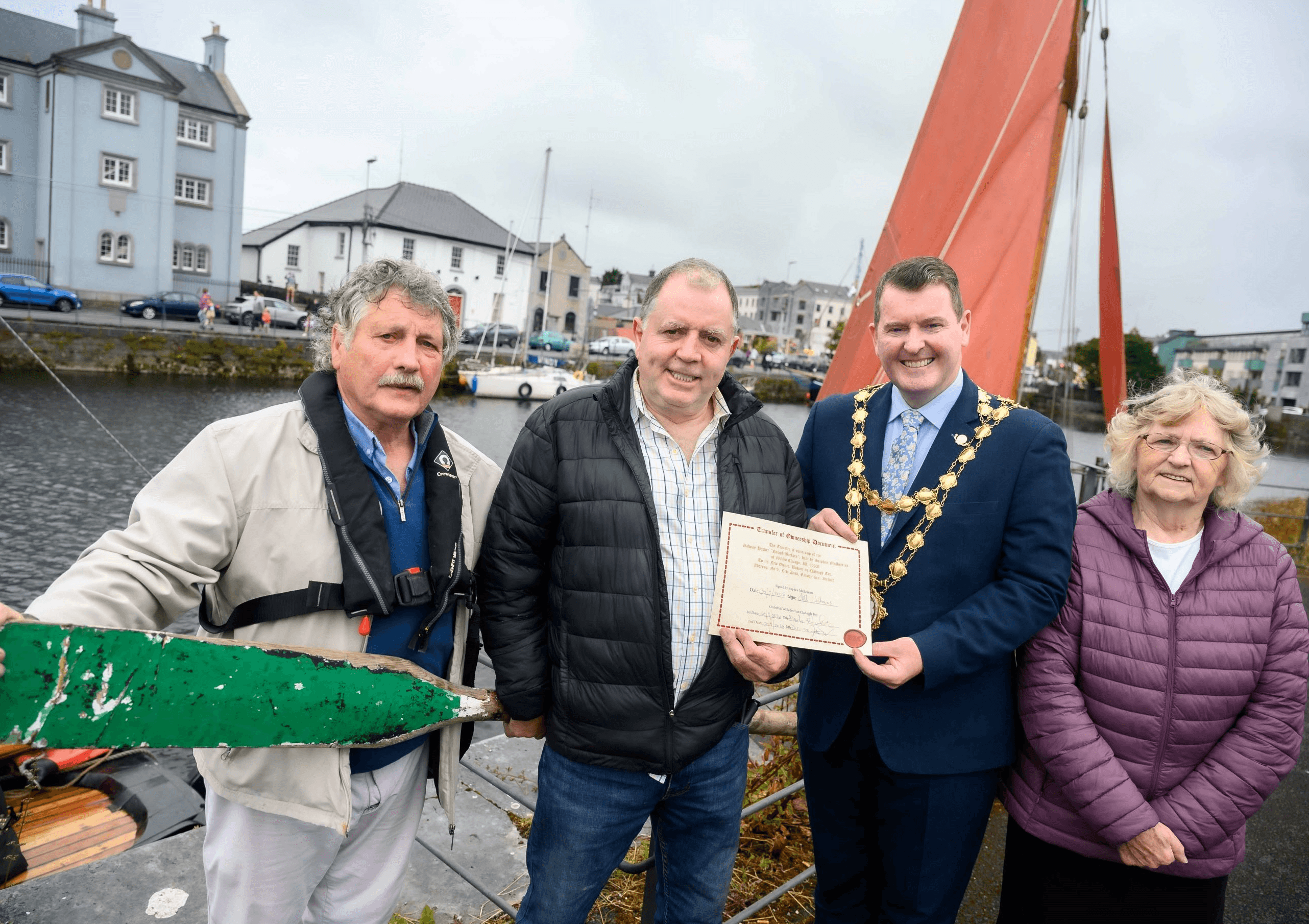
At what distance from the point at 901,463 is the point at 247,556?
171cm

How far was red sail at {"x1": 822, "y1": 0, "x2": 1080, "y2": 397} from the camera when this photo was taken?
5.96 m

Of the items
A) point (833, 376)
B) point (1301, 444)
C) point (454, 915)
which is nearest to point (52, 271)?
point (833, 376)

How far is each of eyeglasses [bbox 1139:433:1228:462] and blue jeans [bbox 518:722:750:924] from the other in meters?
1.36

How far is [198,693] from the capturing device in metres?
1.53

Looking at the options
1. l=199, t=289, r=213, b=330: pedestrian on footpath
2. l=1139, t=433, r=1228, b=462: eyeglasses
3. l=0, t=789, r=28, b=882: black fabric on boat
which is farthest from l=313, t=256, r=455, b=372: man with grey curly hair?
l=199, t=289, r=213, b=330: pedestrian on footpath

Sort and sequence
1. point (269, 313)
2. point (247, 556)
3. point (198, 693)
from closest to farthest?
point (198, 693)
point (247, 556)
point (269, 313)

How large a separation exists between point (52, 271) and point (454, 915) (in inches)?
1463

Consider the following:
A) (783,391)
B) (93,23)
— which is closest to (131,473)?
(93,23)

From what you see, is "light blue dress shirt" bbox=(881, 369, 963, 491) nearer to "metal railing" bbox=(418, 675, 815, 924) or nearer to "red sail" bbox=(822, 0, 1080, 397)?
"metal railing" bbox=(418, 675, 815, 924)

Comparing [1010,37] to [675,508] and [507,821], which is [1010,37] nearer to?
[675,508]

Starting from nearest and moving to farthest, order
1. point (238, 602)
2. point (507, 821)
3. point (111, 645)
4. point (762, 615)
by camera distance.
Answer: point (111, 645), point (238, 602), point (762, 615), point (507, 821)

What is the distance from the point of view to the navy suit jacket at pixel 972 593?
6.71ft

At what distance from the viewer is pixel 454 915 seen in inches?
103

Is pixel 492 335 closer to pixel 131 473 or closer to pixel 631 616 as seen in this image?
pixel 131 473
